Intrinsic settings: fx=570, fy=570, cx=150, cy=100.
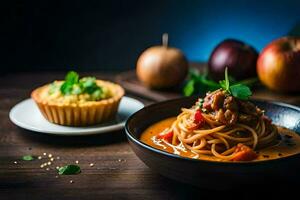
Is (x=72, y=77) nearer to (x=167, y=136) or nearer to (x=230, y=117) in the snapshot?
(x=167, y=136)

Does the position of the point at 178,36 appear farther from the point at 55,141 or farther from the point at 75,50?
the point at 55,141

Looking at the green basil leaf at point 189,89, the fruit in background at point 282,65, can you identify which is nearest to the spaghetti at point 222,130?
the green basil leaf at point 189,89

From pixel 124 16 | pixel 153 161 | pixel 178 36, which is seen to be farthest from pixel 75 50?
pixel 153 161

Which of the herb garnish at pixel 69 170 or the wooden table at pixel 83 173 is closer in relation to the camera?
the wooden table at pixel 83 173

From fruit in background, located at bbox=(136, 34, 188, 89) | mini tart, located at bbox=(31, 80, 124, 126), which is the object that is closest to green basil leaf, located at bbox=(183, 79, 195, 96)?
fruit in background, located at bbox=(136, 34, 188, 89)

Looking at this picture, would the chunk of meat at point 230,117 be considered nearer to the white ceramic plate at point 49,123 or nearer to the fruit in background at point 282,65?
the white ceramic plate at point 49,123
